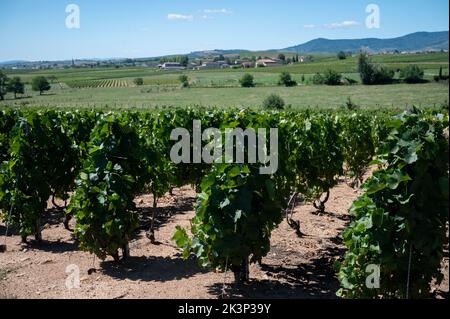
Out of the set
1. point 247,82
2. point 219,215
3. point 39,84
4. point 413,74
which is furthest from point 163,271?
point 39,84

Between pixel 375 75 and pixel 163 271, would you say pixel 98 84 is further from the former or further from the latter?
pixel 163 271

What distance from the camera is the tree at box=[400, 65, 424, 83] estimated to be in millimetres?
64681

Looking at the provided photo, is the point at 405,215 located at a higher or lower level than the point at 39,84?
lower

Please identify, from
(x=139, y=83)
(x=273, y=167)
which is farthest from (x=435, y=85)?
(x=273, y=167)

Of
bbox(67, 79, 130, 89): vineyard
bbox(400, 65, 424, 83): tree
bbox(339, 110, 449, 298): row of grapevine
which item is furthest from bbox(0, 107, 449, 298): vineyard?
bbox(67, 79, 130, 89): vineyard

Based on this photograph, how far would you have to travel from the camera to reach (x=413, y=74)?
6500 cm

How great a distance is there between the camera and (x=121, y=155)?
709 centimetres

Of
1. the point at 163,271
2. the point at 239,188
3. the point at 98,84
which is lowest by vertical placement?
the point at 163,271

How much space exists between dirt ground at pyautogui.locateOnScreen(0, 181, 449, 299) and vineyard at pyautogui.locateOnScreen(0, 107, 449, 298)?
11.2 inches

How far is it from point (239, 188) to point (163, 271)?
225 centimetres

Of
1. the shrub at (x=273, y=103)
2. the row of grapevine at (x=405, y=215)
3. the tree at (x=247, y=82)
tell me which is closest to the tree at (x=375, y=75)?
the tree at (x=247, y=82)

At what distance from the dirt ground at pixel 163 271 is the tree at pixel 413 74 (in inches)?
2479
